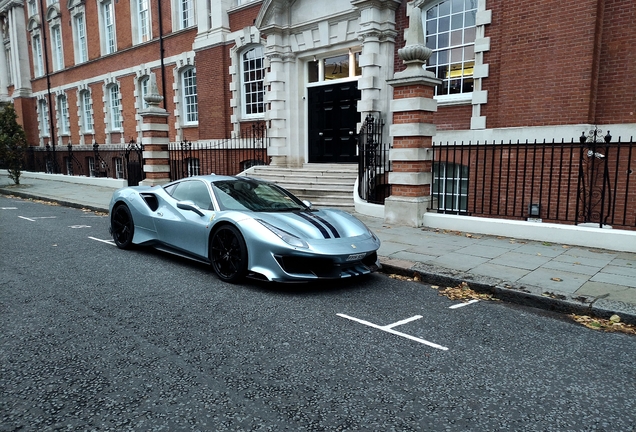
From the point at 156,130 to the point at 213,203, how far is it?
10753 mm

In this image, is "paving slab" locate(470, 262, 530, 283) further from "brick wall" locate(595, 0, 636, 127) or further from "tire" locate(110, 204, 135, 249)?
"brick wall" locate(595, 0, 636, 127)

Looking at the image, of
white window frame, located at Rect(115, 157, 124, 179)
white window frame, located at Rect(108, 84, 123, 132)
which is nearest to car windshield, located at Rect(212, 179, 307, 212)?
white window frame, located at Rect(115, 157, 124, 179)

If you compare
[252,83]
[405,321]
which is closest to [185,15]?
[252,83]

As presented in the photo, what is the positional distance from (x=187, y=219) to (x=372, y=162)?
633cm

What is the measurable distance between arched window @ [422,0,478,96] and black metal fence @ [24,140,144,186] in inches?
463

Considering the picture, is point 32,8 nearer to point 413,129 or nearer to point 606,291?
point 413,129

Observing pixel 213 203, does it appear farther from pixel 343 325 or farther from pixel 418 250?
pixel 418 250

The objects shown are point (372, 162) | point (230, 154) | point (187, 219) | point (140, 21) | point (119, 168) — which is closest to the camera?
point (187, 219)

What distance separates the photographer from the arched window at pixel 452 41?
11.6m

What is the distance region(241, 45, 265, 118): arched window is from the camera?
1669 cm

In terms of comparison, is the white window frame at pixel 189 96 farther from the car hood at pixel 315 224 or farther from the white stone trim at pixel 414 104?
the car hood at pixel 315 224

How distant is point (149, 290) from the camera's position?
17.4 ft

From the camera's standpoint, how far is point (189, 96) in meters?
20.0

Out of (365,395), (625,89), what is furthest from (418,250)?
(625,89)
